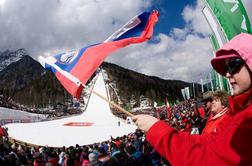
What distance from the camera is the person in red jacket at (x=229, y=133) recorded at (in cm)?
169

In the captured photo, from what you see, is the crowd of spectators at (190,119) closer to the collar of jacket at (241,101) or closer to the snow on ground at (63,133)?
the snow on ground at (63,133)

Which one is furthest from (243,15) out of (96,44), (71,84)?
(71,84)

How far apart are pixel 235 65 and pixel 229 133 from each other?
0.39m

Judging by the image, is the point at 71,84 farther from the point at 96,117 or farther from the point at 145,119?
the point at 96,117

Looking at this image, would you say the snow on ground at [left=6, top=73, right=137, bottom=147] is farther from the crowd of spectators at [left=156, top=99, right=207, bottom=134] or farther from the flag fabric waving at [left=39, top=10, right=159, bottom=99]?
the flag fabric waving at [left=39, top=10, right=159, bottom=99]

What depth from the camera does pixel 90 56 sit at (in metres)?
6.16

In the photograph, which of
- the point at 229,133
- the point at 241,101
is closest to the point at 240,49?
the point at 241,101

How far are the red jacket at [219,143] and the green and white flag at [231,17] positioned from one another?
435cm

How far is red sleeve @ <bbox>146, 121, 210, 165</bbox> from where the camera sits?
6.00 feet

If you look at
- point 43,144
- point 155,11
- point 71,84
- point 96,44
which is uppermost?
point 155,11

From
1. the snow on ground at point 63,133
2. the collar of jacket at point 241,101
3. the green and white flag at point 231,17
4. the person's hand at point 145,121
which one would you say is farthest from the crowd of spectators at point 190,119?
the collar of jacket at point 241,101

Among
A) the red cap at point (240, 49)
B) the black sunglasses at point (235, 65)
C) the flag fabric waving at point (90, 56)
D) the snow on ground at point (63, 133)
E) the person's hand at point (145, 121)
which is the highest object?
the flag fabric waving at point (90, 56)

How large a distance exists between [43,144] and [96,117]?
48.9 ft

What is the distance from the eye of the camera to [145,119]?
213 centimetres
